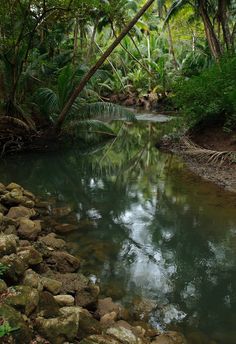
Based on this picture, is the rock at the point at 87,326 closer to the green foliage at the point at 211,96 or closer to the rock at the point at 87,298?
the rock at the point at 87,298

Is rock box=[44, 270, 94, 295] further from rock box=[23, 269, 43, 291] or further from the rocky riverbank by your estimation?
rock box=[23, 269, 43, 291]

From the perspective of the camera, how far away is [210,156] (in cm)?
1059

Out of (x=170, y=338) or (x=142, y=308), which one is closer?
(x=170, y=338)

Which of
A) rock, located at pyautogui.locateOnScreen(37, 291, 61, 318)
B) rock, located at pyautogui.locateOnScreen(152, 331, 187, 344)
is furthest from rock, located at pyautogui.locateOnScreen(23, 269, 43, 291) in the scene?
rock, located at pyautogui.locateOnScreen(152, 331, 187, 344)

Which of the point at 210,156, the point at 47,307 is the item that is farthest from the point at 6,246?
the point at 210,156

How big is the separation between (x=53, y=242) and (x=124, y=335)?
239 cm

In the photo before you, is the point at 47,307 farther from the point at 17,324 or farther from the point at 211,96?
the point at 211,96

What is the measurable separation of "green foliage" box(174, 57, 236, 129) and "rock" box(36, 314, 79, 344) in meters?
8.32

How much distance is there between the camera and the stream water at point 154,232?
14.6 feet

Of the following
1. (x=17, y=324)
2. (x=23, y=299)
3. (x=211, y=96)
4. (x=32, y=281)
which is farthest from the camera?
(x=211, y=96)

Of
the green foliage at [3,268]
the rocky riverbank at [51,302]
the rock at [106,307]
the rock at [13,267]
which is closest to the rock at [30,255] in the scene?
the rocky riverbank at [51,302]

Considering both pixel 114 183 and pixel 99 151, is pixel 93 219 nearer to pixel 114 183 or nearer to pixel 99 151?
pixel 114 183

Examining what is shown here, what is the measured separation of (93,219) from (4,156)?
557 centimetres

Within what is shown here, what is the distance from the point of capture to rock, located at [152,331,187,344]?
371 centimetres
